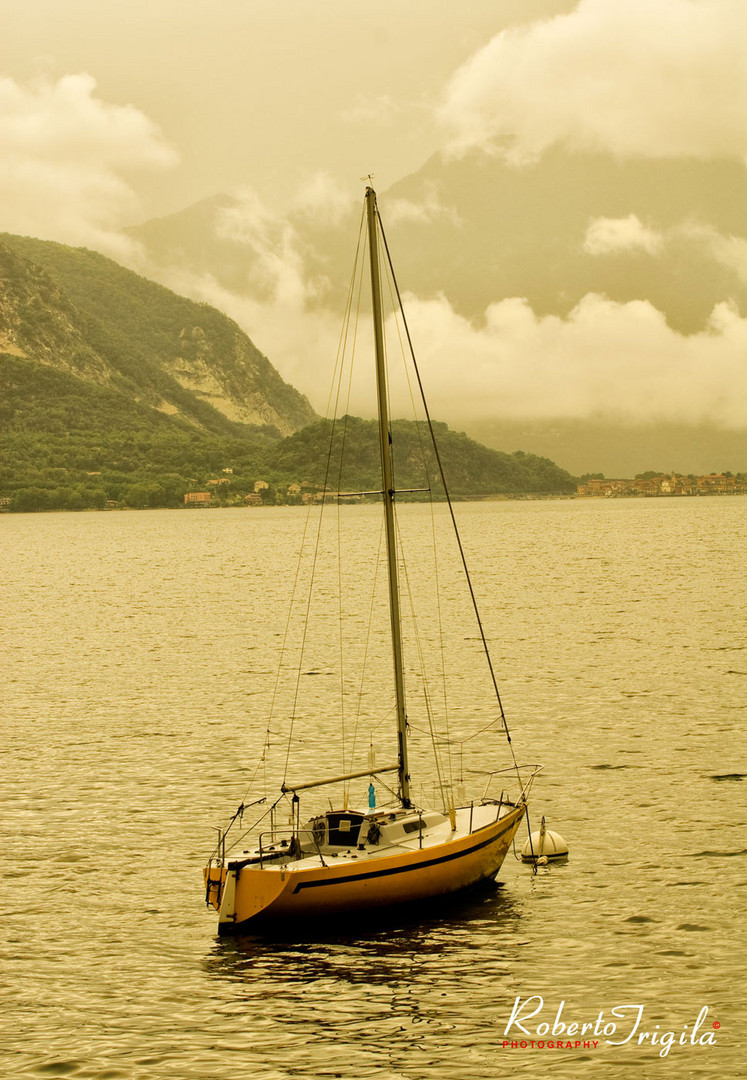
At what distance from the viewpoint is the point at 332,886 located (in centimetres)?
2653

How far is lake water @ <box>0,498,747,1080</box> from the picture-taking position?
881 inches

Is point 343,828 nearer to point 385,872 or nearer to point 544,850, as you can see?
point 385,872

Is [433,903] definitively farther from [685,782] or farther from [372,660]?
[372,660]

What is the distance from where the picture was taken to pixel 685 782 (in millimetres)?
39969

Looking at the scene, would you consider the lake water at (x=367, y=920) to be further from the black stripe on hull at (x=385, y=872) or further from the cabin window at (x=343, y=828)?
the cabin window at (x=343, y=828)

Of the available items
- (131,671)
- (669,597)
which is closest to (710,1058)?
(131,671)

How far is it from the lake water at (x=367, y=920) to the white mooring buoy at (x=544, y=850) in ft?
1.26

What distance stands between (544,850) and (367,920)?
705cm

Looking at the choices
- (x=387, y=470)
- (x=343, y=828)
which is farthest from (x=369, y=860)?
(x=387, y=470)

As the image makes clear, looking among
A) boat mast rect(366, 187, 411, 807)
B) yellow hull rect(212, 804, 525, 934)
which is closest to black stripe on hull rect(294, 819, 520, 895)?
yellow hull rect(212, 804, 525, 934)

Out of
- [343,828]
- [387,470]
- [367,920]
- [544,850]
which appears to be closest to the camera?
[367,920]

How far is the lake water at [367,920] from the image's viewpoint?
73.4ft

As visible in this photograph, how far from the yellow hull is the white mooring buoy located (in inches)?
202

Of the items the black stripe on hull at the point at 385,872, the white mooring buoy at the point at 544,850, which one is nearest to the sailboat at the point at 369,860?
the black stripe on hull at the point at 385,872
